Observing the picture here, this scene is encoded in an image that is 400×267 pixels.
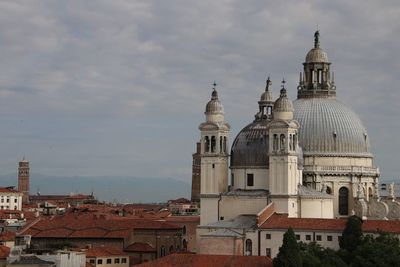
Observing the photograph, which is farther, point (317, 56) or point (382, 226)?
point (317, 56)

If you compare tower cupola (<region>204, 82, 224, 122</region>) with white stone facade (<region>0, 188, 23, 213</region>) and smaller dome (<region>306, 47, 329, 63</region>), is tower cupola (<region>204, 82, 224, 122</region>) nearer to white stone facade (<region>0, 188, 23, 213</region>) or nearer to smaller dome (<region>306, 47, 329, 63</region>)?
smaller dome (<region>306, 47, 329, 63</region>)

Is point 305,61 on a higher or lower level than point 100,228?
higher

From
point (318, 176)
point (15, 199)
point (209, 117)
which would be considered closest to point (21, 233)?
point (209, 117)

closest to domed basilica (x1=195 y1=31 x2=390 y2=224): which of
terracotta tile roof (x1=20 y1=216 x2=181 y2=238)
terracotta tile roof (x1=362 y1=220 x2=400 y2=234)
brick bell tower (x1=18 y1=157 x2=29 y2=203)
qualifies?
terracotta tile roof (x1=362 y1=220 x2=400 y2=234)

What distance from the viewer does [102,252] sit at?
221 ft

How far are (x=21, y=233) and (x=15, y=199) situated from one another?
2240 inches

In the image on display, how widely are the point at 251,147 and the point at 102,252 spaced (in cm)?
1255

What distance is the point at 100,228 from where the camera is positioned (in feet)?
250

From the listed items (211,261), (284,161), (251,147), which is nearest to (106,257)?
(251,147)

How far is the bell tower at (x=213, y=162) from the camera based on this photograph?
6594 cm

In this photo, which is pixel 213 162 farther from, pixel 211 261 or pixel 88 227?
pixel 88 227

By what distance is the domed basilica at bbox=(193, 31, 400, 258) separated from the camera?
6331 centimetres

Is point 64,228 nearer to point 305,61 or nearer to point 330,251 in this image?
point 305,61

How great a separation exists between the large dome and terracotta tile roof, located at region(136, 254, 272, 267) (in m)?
10.1
